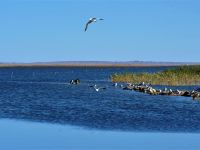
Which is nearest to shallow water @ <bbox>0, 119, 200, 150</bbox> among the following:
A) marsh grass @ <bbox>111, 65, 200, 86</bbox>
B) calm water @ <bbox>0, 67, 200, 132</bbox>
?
calm water @ <bbox>0, 67, 200, 132</bbox>

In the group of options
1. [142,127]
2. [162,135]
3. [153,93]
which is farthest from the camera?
[153,93]

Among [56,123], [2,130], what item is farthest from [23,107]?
[2,130]

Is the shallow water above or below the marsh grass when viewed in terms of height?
below

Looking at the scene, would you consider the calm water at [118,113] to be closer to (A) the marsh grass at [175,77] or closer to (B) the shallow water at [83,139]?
(B) the shallow water at [83,139]

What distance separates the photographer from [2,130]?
76.8 ft

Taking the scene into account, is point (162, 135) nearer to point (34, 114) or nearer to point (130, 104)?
point (34, 114)

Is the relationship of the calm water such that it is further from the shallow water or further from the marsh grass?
the marsh grass

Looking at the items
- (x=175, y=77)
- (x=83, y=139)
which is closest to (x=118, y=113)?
(x=83, y=139)

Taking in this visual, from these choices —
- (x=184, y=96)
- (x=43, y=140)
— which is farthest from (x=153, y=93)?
(x=43, y=140)

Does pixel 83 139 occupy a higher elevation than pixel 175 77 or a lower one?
lower

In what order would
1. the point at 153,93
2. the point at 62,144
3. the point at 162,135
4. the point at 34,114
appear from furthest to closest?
the point at 153,93
the point at 34,114
the point at 162,135
the point at 62,144

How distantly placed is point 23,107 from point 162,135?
15411 millimetres

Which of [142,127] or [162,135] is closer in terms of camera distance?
[162,135]

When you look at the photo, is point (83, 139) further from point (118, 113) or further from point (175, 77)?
point (175, 77)
